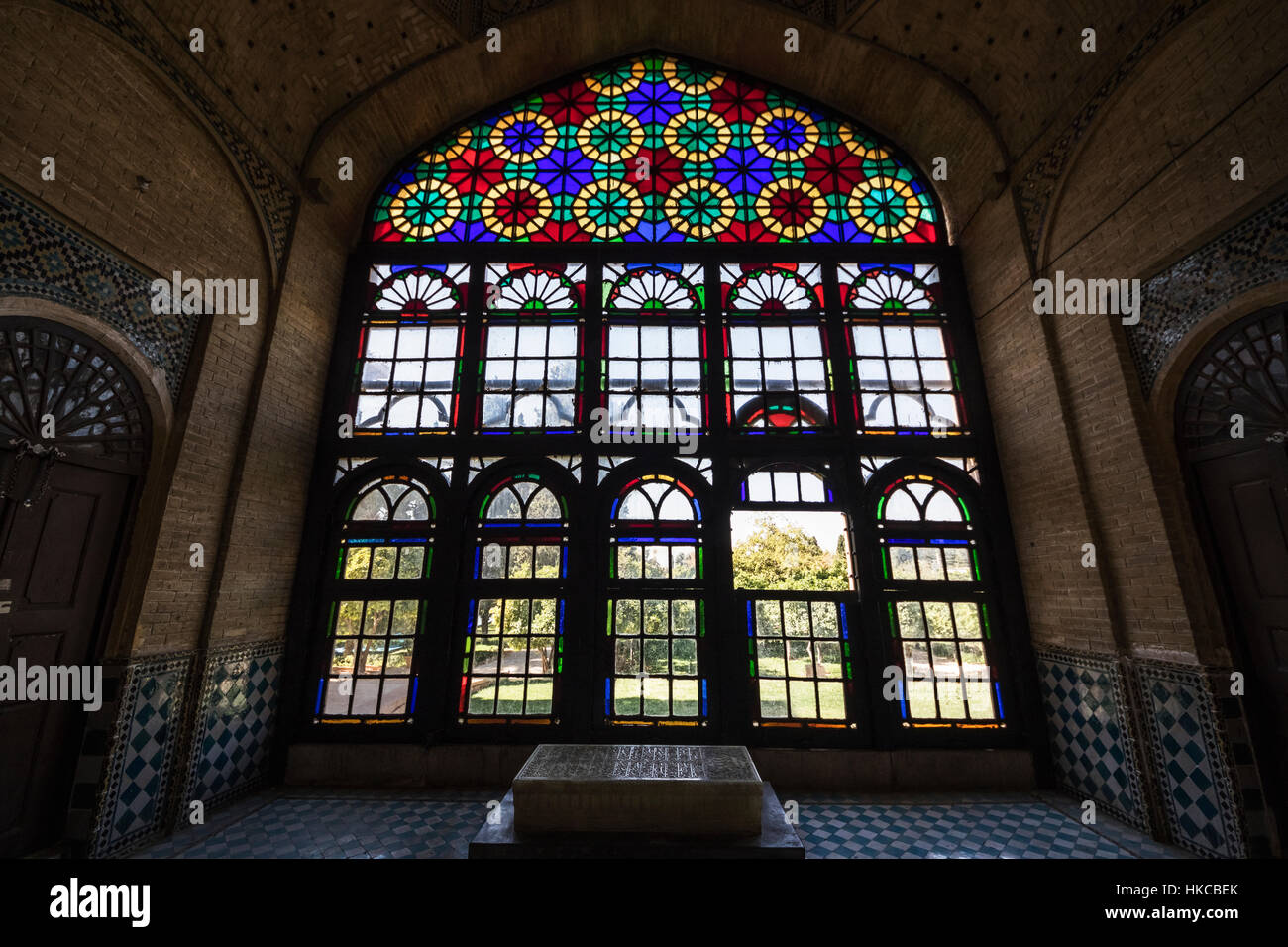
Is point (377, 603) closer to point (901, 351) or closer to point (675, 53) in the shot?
point (901, 351)

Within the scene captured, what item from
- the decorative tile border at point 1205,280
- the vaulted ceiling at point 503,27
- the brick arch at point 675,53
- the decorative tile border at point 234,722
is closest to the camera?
the decorative tile border at point 1205,280

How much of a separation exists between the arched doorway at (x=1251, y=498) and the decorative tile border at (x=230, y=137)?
7158 mm

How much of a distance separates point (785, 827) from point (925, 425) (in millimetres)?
3673

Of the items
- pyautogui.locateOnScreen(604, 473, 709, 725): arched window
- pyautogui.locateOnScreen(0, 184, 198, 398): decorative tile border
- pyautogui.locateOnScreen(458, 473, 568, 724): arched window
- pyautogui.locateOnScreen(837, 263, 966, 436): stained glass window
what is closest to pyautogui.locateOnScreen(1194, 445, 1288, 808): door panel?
pyautogui.locateOnScreen(837, 263, 966, 436): stained glass window

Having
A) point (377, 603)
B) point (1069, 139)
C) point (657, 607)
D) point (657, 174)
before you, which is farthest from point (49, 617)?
point (1069, 139)

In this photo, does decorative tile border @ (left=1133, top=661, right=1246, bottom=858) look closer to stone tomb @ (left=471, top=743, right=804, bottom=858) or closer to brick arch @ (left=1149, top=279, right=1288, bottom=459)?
brick arch @ (left=1149, top=279, right=1288, bottom=459)

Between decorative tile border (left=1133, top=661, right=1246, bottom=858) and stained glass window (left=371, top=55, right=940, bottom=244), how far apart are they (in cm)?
448

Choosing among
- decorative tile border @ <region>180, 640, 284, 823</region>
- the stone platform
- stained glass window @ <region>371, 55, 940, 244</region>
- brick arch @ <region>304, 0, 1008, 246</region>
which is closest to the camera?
the stone platform

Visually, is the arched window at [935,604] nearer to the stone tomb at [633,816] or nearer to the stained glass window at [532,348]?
the stone tomb at [633,816]

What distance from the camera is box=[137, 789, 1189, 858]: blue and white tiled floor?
11.1ft

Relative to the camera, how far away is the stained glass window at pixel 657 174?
5766mm

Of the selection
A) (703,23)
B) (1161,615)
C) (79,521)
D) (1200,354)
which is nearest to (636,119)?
(703,23)

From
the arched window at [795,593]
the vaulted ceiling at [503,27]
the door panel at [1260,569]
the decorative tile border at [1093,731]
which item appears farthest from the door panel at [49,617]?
the door panel at [1260,569]

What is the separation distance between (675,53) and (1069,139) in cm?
434
